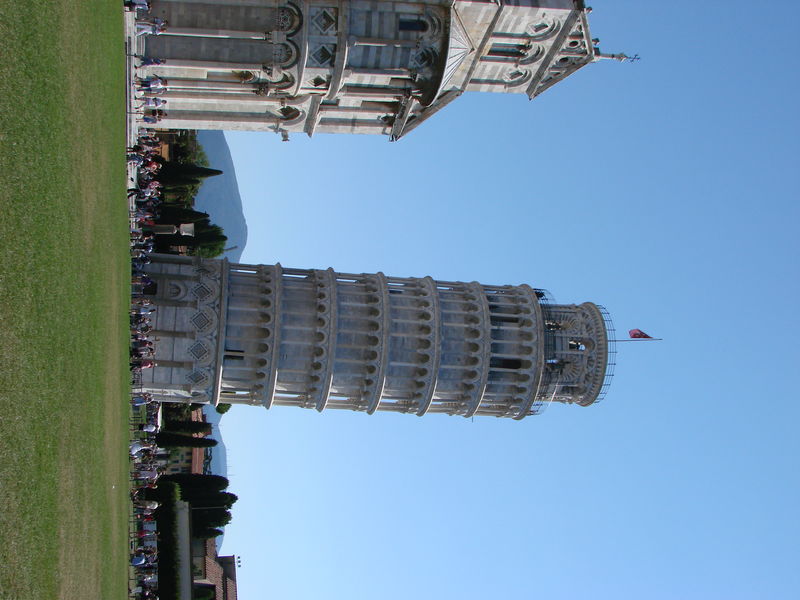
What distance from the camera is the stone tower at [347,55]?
152 feet

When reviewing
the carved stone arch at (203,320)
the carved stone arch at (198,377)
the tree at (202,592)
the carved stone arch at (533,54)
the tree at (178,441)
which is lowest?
the tree at (202,592)

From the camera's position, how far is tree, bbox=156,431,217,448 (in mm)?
80256

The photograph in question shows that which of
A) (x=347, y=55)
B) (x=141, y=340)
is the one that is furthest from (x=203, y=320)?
(x=347, y=55)

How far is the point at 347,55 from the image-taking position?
1877 inches

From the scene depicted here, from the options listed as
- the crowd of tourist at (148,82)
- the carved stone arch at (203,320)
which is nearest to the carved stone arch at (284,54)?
the crowd of tourist at (148,82)

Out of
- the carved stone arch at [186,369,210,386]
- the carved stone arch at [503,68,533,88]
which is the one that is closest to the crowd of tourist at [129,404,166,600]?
the carved stone arch at [186,369,210,386]

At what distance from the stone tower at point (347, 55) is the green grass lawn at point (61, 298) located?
24.2 feet

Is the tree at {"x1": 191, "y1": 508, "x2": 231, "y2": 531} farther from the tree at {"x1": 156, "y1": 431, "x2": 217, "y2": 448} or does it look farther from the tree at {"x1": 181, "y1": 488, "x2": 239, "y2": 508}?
the tree at {"x1": 156, "y1": 431, "x2": 217, "y2": 448}

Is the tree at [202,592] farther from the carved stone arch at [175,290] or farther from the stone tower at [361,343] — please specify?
the carved stone arch at [175,290]

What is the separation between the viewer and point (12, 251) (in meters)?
23.3

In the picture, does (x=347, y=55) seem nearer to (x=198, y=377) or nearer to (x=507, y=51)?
(x=507, y=51)

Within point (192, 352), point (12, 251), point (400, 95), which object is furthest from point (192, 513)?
point (12, 251)

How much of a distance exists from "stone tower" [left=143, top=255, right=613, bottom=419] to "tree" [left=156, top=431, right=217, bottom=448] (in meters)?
32.1

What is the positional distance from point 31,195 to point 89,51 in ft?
32.7
